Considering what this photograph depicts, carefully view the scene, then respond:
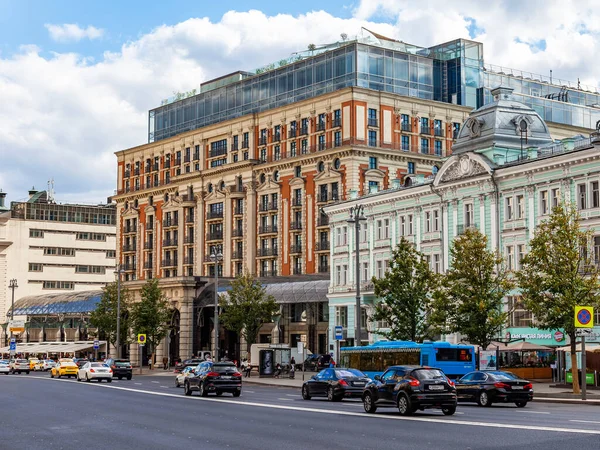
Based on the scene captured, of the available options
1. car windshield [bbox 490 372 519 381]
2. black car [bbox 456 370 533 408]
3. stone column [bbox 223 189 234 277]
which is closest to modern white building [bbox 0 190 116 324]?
stone column [bbox 223 189 234 277]

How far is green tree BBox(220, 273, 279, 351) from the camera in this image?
86.1 meters

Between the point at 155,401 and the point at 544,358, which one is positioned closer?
the point at 155,401

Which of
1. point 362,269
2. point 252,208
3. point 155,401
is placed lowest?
point 155,401

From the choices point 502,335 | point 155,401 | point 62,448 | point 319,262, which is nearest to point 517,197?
point 502,335

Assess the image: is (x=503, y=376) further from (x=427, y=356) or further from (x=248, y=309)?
(x=248, y=309)

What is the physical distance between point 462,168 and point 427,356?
70.0 ft

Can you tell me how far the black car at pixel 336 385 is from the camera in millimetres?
40938

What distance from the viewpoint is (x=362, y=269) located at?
77750mm

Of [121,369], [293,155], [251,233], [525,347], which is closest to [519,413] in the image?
[525,347]

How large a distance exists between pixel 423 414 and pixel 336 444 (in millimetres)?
10291

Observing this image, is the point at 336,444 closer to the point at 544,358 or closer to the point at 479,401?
the point at 479,401

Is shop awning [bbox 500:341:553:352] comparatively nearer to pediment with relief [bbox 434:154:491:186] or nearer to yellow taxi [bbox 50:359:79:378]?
pediment with relief [bbox 434:154:491:186]

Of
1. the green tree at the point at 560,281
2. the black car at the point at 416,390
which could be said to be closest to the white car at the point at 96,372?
the green tree at the point at 560,281

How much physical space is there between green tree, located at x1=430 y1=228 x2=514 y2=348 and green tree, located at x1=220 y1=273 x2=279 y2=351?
1283 inches
